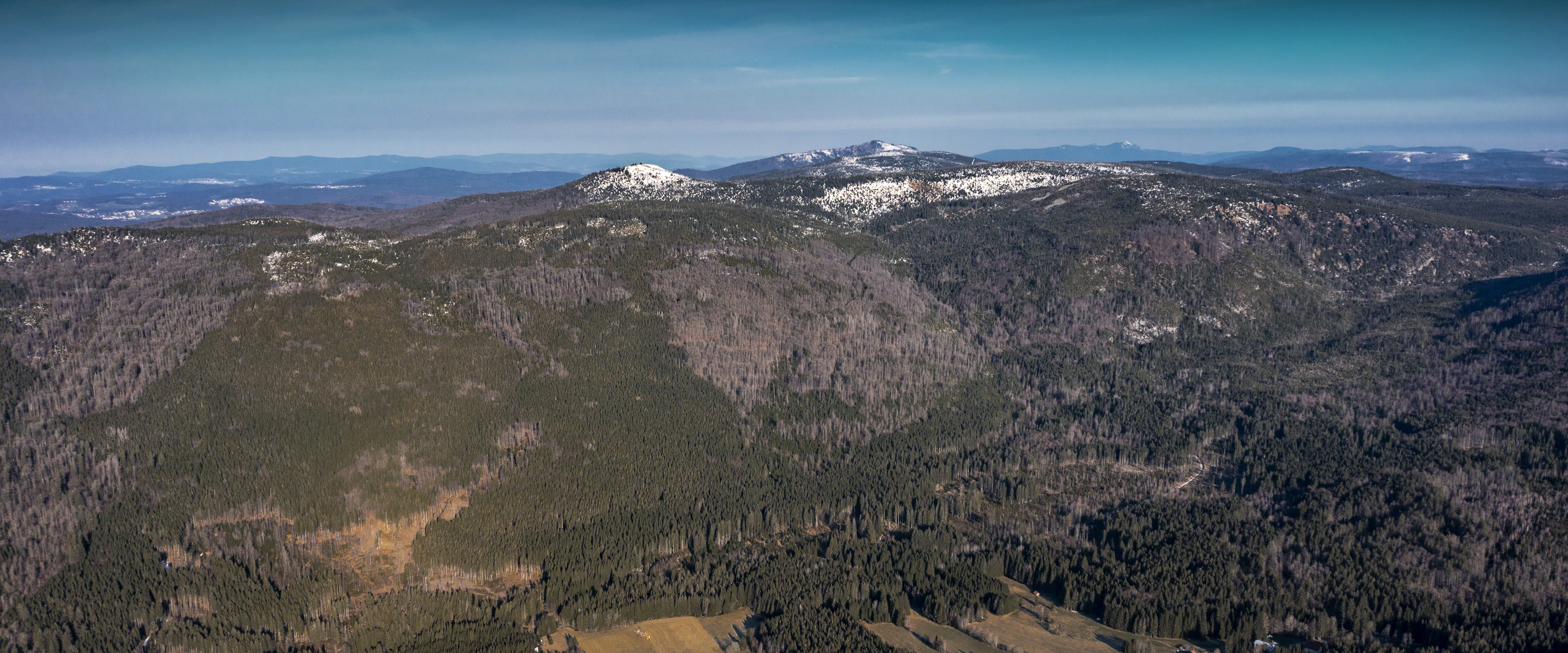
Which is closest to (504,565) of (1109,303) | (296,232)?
(296,232)

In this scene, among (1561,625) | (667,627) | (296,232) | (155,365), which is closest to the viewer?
(1561,625)

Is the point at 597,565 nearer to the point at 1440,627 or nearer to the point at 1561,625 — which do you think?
the point at 1440,627

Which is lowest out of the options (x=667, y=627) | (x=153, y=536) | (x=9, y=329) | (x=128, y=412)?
(x=667, y=627)

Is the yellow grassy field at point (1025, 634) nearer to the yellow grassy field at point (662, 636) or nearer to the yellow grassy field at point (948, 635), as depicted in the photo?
the yellow grassy field at point (948, 635)

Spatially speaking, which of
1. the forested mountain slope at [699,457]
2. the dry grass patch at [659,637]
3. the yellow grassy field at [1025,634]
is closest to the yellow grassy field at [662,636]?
the dry grass patch at [659,637]

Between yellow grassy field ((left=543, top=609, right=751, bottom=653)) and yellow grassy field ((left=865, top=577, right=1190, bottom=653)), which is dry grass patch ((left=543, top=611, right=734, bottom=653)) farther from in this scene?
yellow grassy field ((left=865, top=577, right=1190, bottom=653))

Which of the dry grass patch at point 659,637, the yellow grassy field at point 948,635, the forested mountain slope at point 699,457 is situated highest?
the forested mountain slope at point 699,457

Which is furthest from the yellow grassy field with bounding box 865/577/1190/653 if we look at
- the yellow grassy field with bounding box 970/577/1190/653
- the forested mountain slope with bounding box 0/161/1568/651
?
the forested mountain slope with bounding box 0/161/1568/651
